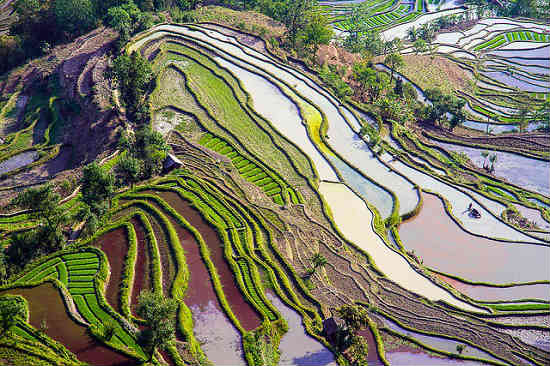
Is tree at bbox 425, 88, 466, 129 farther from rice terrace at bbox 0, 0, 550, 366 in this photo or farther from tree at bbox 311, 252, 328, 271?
tree at bbox 311, 252, 328, 271

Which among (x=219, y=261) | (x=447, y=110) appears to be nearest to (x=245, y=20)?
(x=447, y=110)

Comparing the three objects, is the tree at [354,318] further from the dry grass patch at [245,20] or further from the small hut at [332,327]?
the dry grass patch at [245,20]

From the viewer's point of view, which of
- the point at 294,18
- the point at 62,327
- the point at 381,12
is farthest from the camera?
the point at 381,12

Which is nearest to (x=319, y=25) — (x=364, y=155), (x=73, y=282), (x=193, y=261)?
(x=364, y=155)

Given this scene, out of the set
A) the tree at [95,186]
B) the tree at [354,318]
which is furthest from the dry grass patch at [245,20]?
the tree at [354,318]

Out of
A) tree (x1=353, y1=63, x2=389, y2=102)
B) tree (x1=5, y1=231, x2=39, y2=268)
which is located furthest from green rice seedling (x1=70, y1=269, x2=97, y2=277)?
tree (x1=353, y1=63, x2=389, y2=102)

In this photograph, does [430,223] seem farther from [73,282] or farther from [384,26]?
[384,26]

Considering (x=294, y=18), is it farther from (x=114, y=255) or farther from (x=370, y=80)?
(x=114, y=255)
